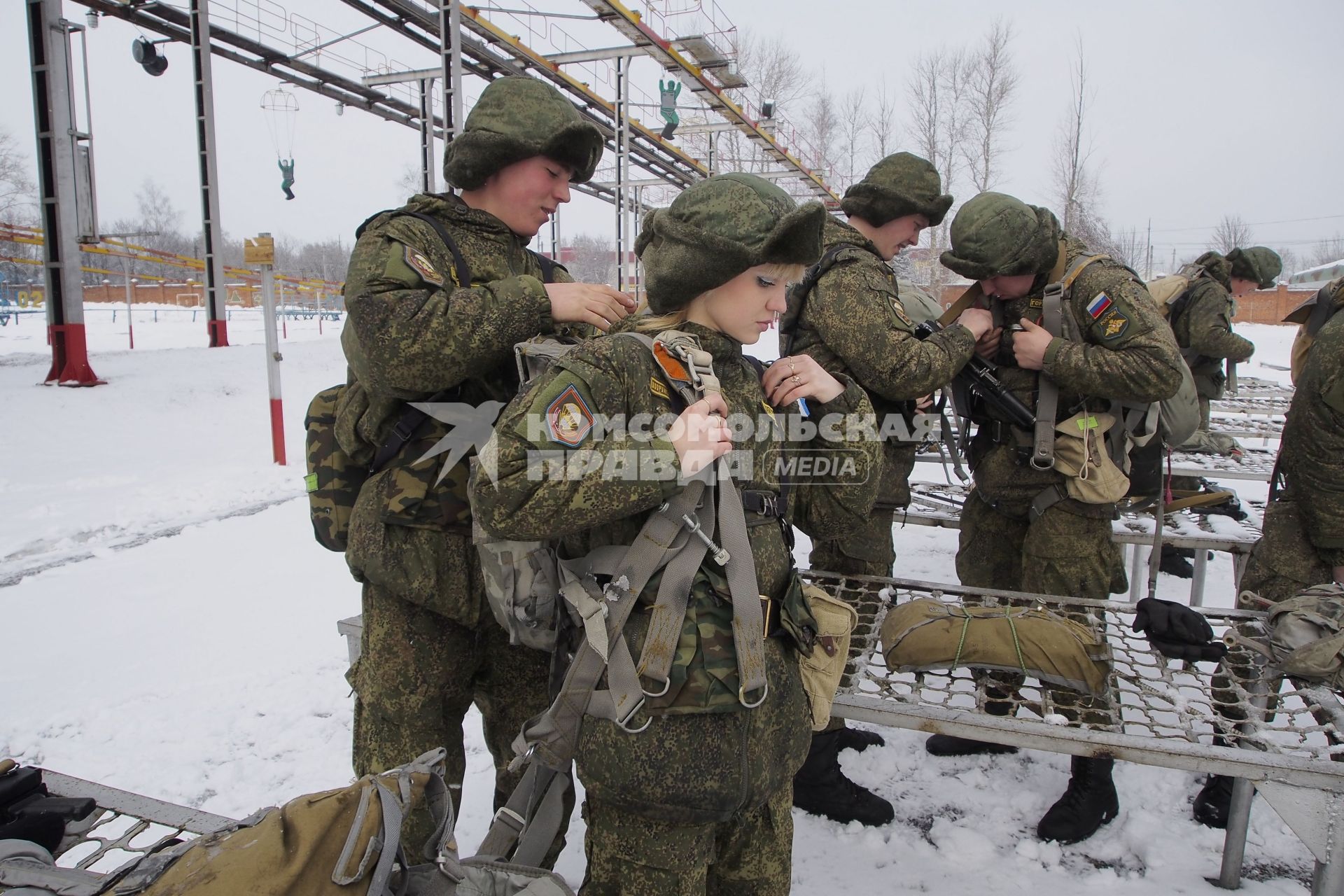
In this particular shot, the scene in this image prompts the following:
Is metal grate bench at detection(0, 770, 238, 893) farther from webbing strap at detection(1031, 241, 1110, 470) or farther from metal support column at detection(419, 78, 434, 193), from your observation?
metal support column at detection(419, 78, 434, 193)

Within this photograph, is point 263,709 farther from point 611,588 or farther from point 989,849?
point 989,849

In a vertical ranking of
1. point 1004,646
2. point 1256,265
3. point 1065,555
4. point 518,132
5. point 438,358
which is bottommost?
point 1004,646

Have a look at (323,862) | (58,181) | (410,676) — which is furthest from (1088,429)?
(58,181)

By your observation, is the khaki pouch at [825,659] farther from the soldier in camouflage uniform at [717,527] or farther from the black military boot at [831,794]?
the black military boot at [831,794]

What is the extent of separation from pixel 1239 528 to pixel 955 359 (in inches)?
107

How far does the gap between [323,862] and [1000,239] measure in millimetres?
2652

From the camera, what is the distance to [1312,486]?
314cm

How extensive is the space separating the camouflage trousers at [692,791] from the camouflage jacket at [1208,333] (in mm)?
5421

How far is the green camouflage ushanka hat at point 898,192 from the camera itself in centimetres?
279

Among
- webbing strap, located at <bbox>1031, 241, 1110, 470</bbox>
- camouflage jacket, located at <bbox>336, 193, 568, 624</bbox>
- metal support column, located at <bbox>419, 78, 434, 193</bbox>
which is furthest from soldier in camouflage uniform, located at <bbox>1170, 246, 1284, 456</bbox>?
metal support column, located at <bbox>419, 78, 434, 193</bbox>

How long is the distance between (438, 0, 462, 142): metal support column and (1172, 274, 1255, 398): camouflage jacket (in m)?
7.73

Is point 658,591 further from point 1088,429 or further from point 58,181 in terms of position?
point 58,181

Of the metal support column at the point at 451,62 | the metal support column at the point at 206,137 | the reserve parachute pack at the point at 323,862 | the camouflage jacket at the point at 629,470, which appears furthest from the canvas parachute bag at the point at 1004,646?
the metal support column at the point at 206,137

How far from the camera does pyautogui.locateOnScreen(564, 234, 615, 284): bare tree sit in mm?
40125
